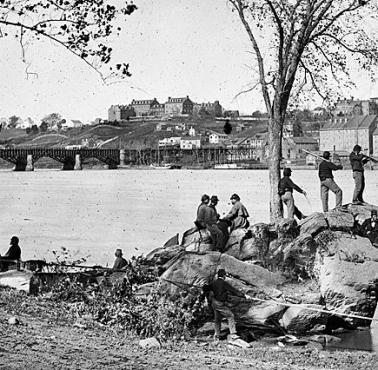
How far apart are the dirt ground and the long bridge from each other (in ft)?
424

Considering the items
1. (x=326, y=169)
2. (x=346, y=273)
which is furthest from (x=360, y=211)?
(x=346, y=273)

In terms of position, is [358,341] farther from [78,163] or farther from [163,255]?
[78,163]

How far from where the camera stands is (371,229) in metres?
20.5

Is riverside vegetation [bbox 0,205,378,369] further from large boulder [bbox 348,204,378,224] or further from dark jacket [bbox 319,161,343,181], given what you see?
dark jacket [bbox 319,161,343,181]

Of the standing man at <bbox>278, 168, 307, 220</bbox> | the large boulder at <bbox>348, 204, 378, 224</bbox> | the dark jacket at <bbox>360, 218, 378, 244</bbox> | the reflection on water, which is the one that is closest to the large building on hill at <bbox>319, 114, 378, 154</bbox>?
the large boulder at <bbox>348, 204, 378, 224</bbox>

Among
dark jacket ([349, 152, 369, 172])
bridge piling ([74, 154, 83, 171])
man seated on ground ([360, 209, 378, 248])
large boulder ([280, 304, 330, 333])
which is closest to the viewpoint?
large boulder ([280, 304, 330, 333])

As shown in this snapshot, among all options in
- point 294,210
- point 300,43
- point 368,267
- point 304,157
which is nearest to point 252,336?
point 368,267

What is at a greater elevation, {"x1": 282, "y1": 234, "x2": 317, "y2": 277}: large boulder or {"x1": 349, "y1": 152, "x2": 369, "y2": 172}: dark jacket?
{"x1": 349, "y1": 152, "x2": 369, "y2": 172}: dark jacket

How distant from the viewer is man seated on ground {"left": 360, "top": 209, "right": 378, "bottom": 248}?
20250 mm

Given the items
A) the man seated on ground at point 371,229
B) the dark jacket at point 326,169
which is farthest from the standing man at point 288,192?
the man seated on ground at point 371,229

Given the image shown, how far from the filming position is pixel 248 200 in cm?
4984

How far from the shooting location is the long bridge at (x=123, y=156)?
141375mm

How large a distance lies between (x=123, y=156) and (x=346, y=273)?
150 m

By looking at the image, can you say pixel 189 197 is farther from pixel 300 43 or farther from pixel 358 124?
pixel 358 124
